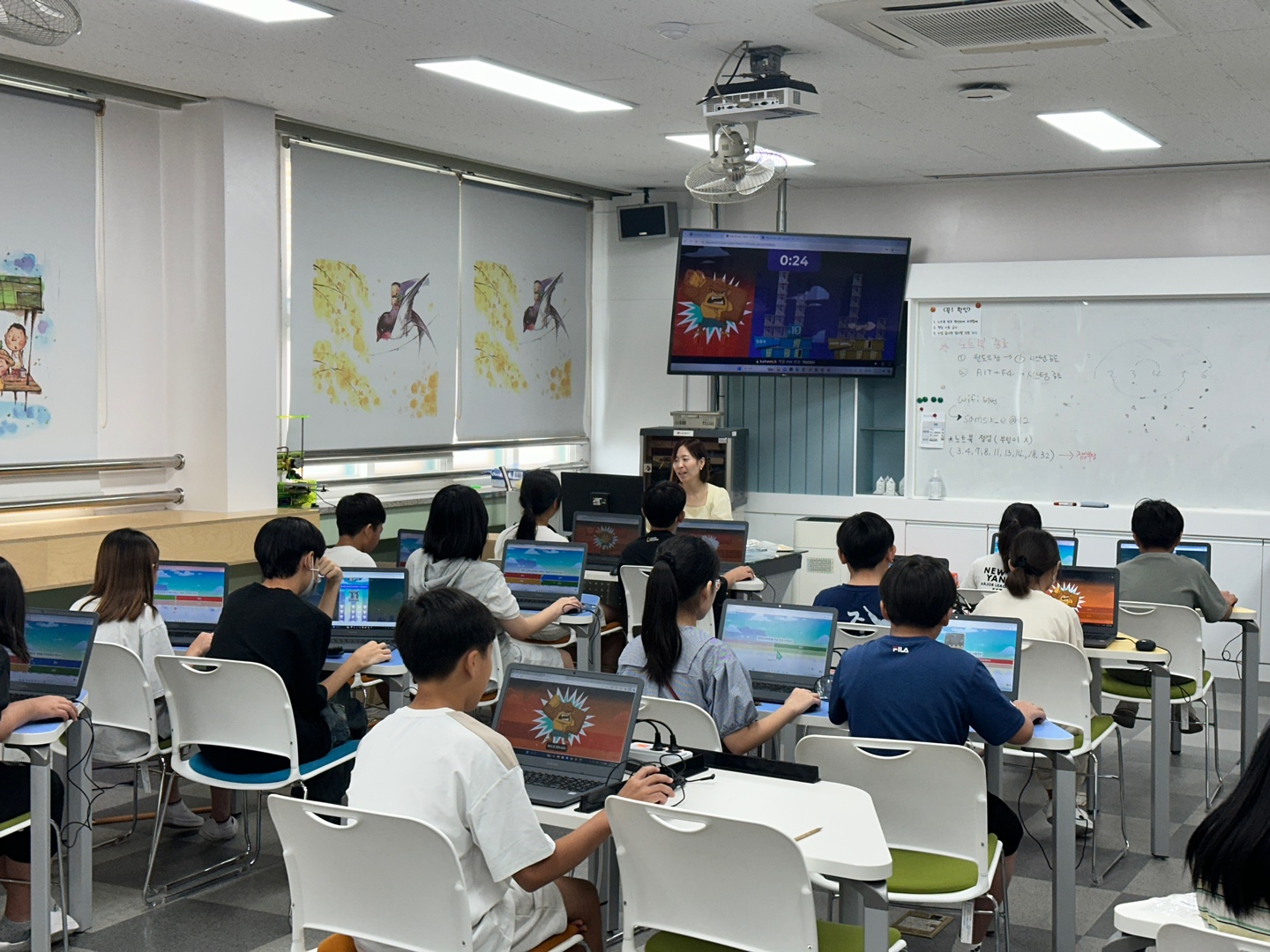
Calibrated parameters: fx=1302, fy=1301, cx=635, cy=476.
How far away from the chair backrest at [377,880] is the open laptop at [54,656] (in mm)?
1528

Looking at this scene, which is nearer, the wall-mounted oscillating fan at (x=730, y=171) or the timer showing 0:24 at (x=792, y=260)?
Answer: the wall-mounted oscillating fan at (x=730, y=171)

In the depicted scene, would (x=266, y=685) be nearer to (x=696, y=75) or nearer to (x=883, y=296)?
(x=696, y=75)

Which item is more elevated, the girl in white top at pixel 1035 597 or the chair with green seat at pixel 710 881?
the girl in white top at pixel 1035 597

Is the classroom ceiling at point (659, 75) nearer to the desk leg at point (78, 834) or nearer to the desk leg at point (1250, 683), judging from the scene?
the desk leg at point (1250, 683)

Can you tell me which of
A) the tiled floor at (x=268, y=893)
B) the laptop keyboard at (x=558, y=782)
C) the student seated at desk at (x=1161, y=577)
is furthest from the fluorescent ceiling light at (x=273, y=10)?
the student seated at desk at (x=1161, y=577)

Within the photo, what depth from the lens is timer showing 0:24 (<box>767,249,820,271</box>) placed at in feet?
28.8

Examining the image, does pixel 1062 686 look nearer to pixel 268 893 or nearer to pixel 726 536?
pixel 726 536

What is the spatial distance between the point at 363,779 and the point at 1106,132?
20.4 feet

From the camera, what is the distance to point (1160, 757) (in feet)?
15.6

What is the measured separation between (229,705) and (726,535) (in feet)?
9.51

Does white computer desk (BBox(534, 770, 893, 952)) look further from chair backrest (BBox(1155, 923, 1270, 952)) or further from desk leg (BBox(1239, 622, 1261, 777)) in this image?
desk leg (BBox(1239, 622, 1261, 777))

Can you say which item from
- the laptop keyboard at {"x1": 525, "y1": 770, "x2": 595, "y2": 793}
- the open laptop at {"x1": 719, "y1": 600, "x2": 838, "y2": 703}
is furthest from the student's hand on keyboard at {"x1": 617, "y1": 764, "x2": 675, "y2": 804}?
the open laptop at {"x1": 719, "y1": 600, "x2": 838, "y2": 703}

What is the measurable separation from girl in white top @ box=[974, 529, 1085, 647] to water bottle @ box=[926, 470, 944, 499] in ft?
14.1

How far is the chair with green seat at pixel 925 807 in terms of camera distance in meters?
3.05
